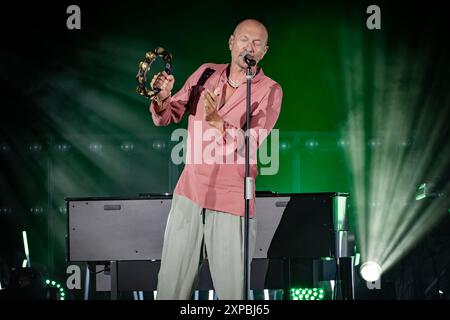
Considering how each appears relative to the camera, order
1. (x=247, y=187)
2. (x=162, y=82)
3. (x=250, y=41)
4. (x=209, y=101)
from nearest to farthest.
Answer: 1. (x=209, y=101)
2. (x=247, y=187)
3. (x=162, y=82)
4. (x=250, y=41)

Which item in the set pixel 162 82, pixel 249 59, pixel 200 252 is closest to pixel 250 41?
pixel 249 59

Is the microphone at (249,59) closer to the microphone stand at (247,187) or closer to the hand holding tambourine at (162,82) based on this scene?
the microphone stand at (247,187)

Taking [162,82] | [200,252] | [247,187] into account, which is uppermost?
[162,82]

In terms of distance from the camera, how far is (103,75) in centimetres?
700

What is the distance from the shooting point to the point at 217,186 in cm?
391

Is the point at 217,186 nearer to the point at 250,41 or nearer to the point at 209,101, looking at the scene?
the point at 209,101

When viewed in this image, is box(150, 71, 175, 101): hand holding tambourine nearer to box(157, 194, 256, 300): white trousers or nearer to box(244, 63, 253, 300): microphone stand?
box(244, 63, 253, 300): microphone stand

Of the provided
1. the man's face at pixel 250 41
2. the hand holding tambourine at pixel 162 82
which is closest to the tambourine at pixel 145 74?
the hand holding tambourine at pixel 162 82

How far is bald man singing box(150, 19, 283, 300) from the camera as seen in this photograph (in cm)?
384

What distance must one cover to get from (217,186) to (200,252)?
37cm

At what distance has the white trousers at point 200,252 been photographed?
12.6 feet
